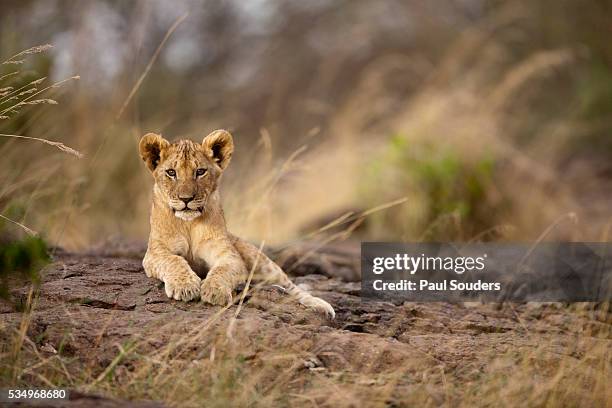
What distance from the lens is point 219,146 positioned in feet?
17.4

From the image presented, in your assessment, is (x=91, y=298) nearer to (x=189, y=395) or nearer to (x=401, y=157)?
(x=189, y=395)

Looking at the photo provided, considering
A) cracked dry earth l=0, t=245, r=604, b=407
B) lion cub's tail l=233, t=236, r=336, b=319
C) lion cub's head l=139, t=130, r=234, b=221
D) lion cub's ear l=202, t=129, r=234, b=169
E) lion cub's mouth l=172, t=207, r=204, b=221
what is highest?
lion cub's ear l=202, t=129, r=234, b=169

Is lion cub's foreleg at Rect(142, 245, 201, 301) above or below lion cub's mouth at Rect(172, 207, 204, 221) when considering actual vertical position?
below

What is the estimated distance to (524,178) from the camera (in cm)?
1103

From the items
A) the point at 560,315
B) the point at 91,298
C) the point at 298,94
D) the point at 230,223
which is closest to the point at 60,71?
the point at 230,223

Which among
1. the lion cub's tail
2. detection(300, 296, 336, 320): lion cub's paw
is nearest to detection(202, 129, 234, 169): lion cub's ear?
the lion cub's tail

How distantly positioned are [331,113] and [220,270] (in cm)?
1557

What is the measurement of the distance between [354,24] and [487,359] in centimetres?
1958

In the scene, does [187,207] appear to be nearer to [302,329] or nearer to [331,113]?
[302,329]

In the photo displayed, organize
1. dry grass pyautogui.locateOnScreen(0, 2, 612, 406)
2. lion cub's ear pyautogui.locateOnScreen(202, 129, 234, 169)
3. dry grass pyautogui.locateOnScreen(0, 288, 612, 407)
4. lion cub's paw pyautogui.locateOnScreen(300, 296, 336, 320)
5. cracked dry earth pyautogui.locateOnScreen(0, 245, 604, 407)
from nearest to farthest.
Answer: dry grass pyautogui.locateOnScreen(0, 288, 612, 407), dry grass pyautogui.locateOnScreen(0, 2, 612, 406), cracked dry earth pyautogui.locateOnScreen(0, 245, 604, 407), lion cub's ear pyautogui.locateOnScreen(202, 129, 234, 169), lion cub's paw pyautogui.locateOnScreen(300, 296, 336, 320)

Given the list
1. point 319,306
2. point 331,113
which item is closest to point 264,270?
point 319,306

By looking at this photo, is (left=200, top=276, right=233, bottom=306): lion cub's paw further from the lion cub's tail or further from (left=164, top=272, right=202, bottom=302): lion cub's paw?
the lion cub's tail

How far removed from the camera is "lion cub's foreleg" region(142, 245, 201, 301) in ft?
16.0

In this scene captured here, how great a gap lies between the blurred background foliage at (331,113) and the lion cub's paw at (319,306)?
63.8 inches
